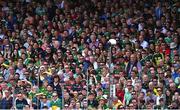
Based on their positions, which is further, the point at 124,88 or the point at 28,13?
the point at 28,13

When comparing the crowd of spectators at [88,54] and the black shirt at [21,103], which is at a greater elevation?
the crowd of spectators at [88,54]

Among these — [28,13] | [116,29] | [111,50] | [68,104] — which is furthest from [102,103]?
[28,13]

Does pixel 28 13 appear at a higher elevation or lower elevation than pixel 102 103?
higher

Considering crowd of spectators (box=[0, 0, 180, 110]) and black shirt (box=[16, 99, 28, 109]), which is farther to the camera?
crowd of spectators (box=[0, 0, 180, 110])

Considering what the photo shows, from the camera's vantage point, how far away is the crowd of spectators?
27.2 m

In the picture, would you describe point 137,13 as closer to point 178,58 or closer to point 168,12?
point 168,12

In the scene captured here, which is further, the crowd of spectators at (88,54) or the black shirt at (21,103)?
the crowd of spectators at (88,54)

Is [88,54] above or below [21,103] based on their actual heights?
above

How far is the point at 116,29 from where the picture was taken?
31281mm

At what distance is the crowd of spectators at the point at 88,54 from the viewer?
27.2m

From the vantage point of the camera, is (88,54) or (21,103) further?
(88,54)

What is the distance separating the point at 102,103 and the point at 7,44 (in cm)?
517

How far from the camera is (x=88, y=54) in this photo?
29797 mm

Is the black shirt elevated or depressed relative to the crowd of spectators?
depressed
